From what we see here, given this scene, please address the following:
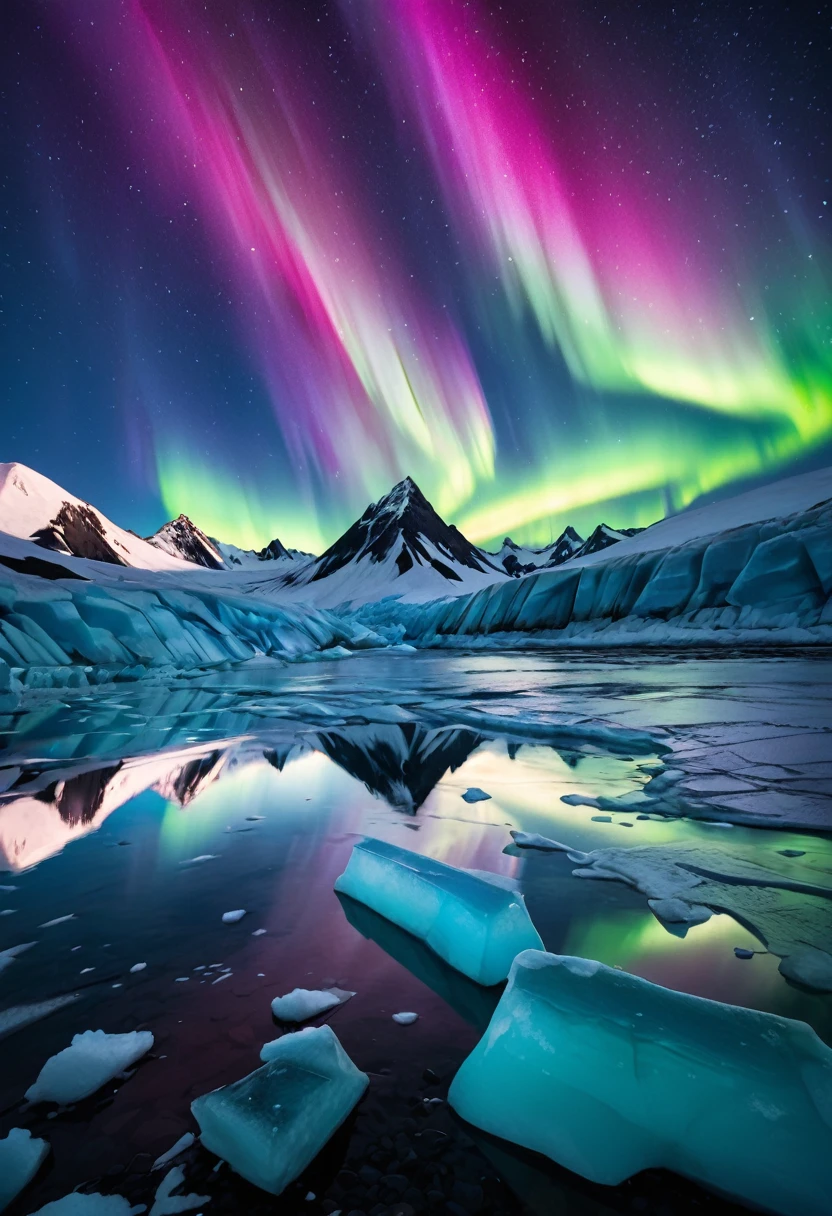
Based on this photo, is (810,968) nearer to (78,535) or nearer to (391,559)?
(78,535)

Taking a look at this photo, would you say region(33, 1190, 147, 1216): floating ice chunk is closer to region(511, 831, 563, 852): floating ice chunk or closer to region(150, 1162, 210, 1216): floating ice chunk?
region(150, 1162, 210, 1216): floating ice chunk

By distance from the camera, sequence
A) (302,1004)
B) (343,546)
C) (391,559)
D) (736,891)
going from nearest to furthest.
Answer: (302,1004)
(736,891)
(391,559)
(343,546)

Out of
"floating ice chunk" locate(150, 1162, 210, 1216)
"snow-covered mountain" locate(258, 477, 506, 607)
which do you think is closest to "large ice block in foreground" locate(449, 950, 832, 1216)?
"floating ice chunk" locate(150, 1162, 210, 1216)

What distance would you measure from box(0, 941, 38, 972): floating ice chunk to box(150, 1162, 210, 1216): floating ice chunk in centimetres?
119

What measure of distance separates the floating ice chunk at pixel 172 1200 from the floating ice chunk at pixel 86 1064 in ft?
1.24

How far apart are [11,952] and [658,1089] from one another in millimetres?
2110

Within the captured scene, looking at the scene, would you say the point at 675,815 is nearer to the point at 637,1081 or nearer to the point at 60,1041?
the point at 637,1081

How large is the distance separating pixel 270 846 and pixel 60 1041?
141 centimetres

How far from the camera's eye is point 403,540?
376ft

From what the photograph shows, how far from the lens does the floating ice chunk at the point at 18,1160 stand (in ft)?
3.32

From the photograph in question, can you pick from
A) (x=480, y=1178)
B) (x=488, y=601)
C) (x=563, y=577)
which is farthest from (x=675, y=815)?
(x=488, y=601)

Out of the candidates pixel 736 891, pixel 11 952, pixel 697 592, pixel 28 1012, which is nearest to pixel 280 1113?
pixel 28 1012

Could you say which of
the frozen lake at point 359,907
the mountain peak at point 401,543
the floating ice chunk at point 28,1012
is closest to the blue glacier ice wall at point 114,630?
the frozen lake at point 359,907

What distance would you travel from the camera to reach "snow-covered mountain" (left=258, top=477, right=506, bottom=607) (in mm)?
93438
